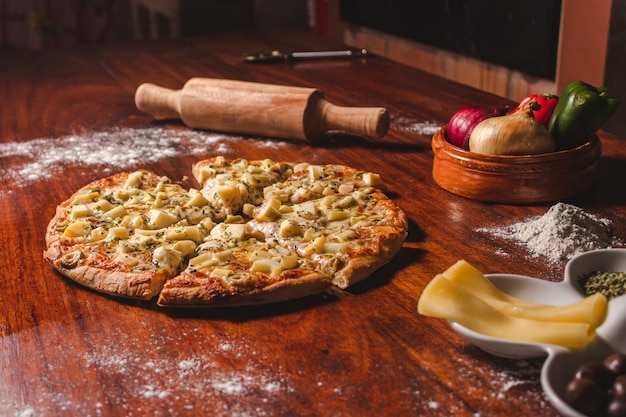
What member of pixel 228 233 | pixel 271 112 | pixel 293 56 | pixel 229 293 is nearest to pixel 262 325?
pixel 229 293

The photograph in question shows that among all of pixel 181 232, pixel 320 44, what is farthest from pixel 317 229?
pixel 320 44

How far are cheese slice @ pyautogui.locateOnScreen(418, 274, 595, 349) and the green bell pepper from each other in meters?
0.70

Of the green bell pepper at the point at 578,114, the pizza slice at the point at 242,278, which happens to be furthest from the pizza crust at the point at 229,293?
the green bell pepper at the point at 578,114

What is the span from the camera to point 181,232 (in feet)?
5.01

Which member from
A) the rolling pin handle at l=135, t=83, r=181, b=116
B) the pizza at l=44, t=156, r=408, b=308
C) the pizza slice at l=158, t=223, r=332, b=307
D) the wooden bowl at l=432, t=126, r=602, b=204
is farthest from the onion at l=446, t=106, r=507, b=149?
the rolling pin handle at l=135, t=83, r=181, b=116

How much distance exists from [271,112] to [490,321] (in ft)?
3.84

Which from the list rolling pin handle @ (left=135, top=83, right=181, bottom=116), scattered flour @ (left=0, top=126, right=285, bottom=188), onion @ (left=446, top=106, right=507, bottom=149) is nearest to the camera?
onion @ (left=446, top=106, right=507, bottom=149)

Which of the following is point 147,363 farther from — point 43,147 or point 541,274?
point 43,147

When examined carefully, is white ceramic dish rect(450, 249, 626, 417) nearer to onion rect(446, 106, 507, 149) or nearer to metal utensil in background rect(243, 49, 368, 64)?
onion rect(446, 106, 507, 149)

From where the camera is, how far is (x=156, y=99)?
2.38 meters

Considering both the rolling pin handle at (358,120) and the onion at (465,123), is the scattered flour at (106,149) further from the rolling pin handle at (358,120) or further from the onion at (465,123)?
the onion at (465,123)

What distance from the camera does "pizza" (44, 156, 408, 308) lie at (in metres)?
1.35

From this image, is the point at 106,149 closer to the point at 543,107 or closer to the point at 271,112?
the point at 271,112

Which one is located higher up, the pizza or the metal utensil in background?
the metal utensil in background
